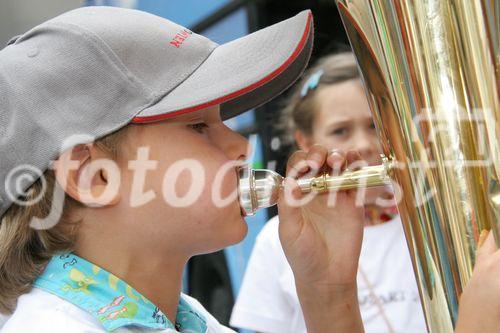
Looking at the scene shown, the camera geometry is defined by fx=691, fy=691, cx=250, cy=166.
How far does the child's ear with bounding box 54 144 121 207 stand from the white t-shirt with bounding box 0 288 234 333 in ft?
0.49

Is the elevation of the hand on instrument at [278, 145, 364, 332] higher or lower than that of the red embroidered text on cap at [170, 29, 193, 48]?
lower

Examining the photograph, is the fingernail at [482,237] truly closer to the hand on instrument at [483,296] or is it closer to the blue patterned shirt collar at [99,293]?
the hand on instrument at [483,296]

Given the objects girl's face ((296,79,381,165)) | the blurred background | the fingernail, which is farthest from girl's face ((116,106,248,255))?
the blurred background

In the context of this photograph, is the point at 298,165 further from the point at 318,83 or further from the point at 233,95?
the point at 318,83

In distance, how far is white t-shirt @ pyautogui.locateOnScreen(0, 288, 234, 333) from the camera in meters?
0.84

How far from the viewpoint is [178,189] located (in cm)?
99

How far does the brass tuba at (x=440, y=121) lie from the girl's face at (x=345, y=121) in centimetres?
86

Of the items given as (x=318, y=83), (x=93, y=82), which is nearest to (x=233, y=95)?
(x=93, y=82)

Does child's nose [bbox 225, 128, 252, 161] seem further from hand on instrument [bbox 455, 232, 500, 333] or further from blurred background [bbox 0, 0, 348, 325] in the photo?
blurred background [bbox 0, 0, 348, 325]

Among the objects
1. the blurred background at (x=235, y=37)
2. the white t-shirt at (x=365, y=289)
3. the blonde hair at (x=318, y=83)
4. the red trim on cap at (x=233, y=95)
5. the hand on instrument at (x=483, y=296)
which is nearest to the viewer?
the hand on instrument at (x=483, y=296)

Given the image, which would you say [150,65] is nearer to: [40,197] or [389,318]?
[40,197]

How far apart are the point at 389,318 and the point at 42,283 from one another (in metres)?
0.82

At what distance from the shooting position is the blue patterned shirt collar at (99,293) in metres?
0.89

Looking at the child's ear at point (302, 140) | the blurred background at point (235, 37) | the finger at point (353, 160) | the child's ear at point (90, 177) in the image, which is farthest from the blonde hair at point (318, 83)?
the child's ear at point (90, 177)
